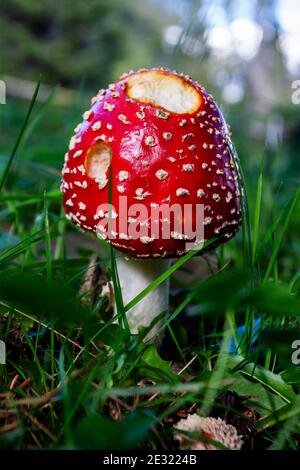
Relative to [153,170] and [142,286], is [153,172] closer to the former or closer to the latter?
[153,170]

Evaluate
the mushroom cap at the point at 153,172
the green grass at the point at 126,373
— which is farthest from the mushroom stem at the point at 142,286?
the mushroom cap at the point at 153,172

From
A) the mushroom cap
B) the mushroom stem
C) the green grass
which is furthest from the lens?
the mushroom stem

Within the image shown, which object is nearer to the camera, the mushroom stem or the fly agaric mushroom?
the fly agaric mushroom

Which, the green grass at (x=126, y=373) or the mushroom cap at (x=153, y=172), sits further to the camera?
the mushroom cap at (x=153, y=172)

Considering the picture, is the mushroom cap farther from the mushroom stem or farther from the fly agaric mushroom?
the mushroom stem

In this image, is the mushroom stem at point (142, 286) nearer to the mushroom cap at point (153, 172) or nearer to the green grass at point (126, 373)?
the green grass at point (126, 373)

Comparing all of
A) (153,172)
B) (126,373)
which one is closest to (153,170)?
(153,172)

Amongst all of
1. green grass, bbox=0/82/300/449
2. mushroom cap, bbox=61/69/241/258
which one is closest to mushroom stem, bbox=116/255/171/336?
green grass, bbox=0/82/300/449
